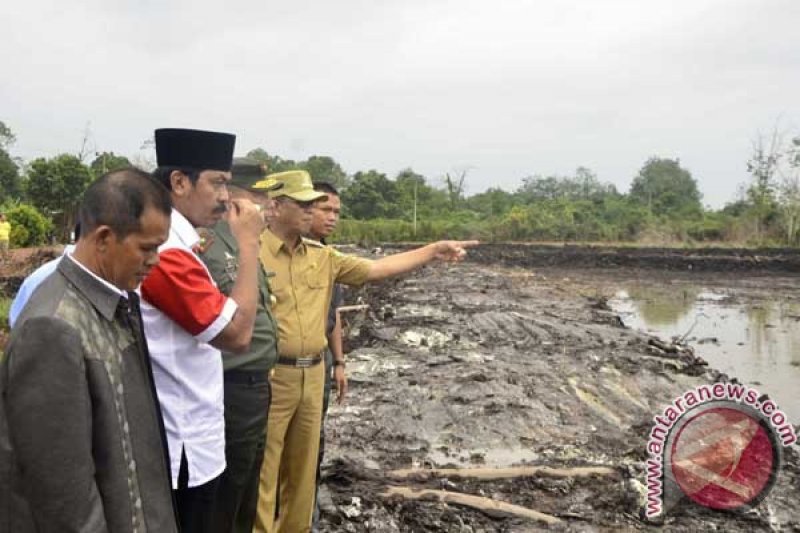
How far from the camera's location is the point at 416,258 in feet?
11.0

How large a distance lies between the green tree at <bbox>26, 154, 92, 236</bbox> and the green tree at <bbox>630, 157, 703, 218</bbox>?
128 feet

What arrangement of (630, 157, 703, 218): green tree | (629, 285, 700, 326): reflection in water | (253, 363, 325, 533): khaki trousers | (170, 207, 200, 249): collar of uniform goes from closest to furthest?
1. (170, 207, 200, 249): collar of uniform
2. (253, 363, 325, 533): khaki trousers
3. (629, 285, 700, 326): reflection in water
4. (630, 157, 703, 218): green tree

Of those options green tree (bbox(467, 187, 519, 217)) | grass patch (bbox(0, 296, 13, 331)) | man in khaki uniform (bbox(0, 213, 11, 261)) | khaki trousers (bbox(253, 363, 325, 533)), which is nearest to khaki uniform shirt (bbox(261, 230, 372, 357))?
khaki trousers (bbox(253, 363, 325, 533))

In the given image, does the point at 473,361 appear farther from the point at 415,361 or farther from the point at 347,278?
the point at 347,278

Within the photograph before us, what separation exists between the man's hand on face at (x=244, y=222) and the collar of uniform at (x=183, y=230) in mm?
121

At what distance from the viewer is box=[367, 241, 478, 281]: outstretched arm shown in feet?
10.9

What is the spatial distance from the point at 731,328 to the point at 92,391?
14107mm

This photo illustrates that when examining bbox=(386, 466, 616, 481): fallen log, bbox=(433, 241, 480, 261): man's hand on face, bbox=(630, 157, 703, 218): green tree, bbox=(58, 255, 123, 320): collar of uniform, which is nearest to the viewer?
bbox=(58, 255, 123, 320): collar of uniform

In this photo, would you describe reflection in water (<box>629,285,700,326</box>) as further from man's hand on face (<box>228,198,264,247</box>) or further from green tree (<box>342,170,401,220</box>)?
green tree (<box>342,170,401,220</box>)

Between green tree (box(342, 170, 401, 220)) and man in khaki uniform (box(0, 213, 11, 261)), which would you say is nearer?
man in khaki uniform (box(0, 213, 11, 261))

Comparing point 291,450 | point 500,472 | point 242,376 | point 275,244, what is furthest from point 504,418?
point 242,376

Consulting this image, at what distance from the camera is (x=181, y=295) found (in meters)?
1.91

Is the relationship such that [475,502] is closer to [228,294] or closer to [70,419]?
[228,294]

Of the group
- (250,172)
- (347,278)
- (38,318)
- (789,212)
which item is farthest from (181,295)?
(789,212)
